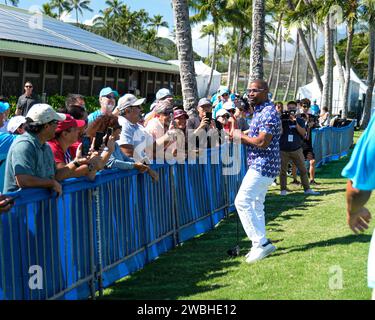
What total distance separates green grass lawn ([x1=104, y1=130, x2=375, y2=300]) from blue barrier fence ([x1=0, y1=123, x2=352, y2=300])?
26 cm

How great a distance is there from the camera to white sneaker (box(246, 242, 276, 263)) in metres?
7.75

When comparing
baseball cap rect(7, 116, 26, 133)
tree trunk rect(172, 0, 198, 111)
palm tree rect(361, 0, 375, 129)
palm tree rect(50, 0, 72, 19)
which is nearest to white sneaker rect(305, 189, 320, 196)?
tree trunk rect(172, 0, 198, 111)

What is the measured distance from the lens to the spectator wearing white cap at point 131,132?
7789mm

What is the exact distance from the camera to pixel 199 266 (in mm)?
7656

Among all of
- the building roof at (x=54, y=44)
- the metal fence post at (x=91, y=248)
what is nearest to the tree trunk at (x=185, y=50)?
the metal fence post at (x=91, y=248)

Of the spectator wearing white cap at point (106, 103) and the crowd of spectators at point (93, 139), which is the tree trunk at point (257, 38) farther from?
the spectator wearing white cap at point (106, 103)

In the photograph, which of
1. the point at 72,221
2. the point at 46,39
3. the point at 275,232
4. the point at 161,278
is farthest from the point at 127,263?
the point at 46,39

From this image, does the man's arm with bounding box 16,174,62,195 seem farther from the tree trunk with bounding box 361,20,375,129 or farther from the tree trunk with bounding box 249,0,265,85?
the tree trunk with bounding box 361,20,375,129

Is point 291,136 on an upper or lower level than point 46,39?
lower

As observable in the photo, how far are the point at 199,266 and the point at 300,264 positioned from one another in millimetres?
1141

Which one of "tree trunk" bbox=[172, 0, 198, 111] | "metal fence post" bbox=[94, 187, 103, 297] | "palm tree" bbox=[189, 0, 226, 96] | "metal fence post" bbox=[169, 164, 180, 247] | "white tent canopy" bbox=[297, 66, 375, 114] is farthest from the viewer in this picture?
"palm tree" bbox=[189, 0, 226, 96]

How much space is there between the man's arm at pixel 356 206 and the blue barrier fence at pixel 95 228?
249 cm

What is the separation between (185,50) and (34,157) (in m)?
8.67
